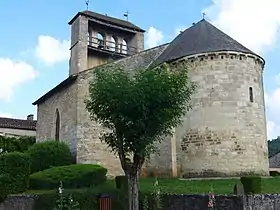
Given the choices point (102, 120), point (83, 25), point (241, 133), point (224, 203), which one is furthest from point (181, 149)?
point (83, 25)

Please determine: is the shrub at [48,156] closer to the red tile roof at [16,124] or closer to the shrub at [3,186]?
the shrub at [3,186]

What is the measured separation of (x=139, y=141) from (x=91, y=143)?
9.29m

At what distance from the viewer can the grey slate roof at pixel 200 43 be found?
81.7 ft

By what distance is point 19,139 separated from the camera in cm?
3669

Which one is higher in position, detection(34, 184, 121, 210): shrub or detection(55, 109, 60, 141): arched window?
detection(55, 109, 60, 141): arched window

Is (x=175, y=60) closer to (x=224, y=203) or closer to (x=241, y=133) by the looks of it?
(x=241, y=133)

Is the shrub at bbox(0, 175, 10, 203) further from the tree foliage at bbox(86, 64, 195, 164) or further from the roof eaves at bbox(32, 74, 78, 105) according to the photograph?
the roof eaves at bbox(32, 74, 78, 105)

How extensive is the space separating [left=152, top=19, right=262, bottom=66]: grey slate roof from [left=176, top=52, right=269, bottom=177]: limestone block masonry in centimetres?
53

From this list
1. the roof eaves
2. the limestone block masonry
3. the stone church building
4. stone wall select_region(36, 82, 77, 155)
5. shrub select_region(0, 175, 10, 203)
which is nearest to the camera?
shrub select_region(0, 175, 10, 203)

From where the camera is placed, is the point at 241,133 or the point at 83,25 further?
the point at 83,25

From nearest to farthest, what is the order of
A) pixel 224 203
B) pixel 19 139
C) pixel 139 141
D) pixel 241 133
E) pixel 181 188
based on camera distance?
pixel 224 203 → pixel 139 141 → pixel 181 188 → pixel 241 133 → pixel 19 139

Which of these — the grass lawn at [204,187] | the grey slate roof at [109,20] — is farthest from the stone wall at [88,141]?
the grey slate roof at [109,20]

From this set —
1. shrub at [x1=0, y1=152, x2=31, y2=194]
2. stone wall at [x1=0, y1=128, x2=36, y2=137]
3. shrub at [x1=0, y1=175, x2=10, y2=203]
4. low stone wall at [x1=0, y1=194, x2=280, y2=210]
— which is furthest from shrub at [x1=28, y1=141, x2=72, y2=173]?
stone wall at [x1=0, y1=128, x2=36, y2=137]

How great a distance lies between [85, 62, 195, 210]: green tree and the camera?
1647 cm
